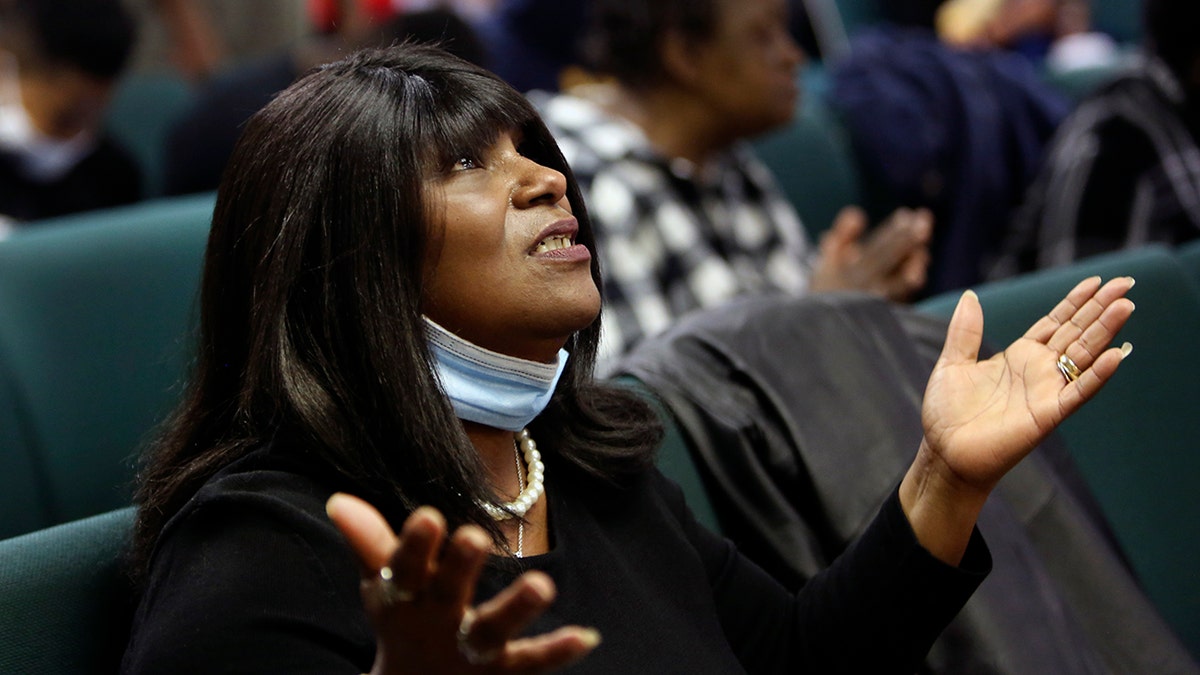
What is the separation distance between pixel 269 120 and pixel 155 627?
406 mm

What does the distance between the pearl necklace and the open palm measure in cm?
35

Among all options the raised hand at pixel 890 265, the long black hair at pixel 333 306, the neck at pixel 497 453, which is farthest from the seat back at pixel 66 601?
the raised hand at pixel 890 265

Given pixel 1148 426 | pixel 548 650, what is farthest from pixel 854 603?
pixel 1148 426

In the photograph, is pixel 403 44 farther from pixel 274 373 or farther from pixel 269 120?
pixel 274 373

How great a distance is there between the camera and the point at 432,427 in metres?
1.02

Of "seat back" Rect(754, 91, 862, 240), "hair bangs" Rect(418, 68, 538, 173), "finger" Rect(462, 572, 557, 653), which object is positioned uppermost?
"hair bangs" Rect(418, 68, 538, 173)

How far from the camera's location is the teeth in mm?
1117

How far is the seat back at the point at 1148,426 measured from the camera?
181 cm

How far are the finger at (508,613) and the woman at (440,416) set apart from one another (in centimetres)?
15

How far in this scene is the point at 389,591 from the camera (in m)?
0.76

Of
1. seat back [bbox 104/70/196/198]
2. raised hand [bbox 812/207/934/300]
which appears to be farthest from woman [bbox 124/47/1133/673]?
seat back [bbox 104/70/196/198]

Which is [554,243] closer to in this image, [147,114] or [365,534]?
[365,534]

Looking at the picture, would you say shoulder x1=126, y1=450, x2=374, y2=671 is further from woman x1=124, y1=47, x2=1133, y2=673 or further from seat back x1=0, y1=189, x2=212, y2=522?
seat back x1=0, y1=189, x2=212, y2=522

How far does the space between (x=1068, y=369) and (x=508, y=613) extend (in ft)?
2.15
